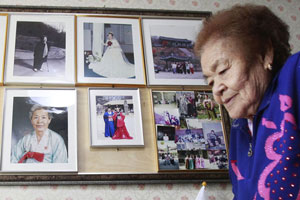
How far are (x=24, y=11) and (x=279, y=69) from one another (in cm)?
151

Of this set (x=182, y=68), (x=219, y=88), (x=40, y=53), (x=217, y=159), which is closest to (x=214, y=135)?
(x=217, y=159)

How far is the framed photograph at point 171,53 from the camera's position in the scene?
2193 millimetres

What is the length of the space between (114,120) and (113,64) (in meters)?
0.33

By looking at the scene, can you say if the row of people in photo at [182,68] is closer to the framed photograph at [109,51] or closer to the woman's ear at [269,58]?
the framed photograph at [109,51]

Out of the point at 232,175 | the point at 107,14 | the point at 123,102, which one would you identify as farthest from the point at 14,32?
the point at 232,175

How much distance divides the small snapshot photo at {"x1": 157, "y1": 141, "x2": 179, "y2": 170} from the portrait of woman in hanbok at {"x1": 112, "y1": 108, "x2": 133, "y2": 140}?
173 mm

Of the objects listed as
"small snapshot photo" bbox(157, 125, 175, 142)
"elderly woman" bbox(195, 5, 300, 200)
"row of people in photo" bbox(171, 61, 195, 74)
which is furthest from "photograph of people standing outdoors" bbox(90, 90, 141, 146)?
"elderly woman" bbox(195, 5, 300, 200)

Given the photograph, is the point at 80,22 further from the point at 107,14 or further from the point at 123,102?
the point at 123,102

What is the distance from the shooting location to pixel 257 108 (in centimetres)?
134

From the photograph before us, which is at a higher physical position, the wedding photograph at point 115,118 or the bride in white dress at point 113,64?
the bride in white dress at point 113,64

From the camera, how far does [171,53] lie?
7.46 feet

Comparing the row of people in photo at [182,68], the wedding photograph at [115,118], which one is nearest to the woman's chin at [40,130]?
the wedding photograph at [115,118]

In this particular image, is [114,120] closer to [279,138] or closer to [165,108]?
[165,108]

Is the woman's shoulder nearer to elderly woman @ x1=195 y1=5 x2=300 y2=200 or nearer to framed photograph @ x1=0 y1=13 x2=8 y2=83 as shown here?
framed photograph @ x1=0 y1=13 x2=8 y2=83
